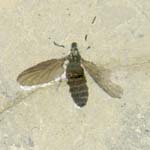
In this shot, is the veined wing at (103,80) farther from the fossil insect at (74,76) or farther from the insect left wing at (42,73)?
the insect left wing at (42,73)

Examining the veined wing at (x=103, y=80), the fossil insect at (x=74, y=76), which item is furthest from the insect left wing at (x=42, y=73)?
the veined wing at (x=103, y=80)

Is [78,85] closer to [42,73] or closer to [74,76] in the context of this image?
[74,76]

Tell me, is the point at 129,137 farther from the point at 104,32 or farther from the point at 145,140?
the point at 104,32

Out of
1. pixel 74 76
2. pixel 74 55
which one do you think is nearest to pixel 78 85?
pixel 74 76

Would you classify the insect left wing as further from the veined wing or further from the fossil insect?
the veined wing

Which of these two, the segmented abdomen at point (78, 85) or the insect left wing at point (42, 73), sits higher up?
the insect left wing at point (42, 73)

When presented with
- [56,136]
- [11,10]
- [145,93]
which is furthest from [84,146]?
[11,10]

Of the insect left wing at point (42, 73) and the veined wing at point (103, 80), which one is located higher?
the insect left wing at point (42, 73)
